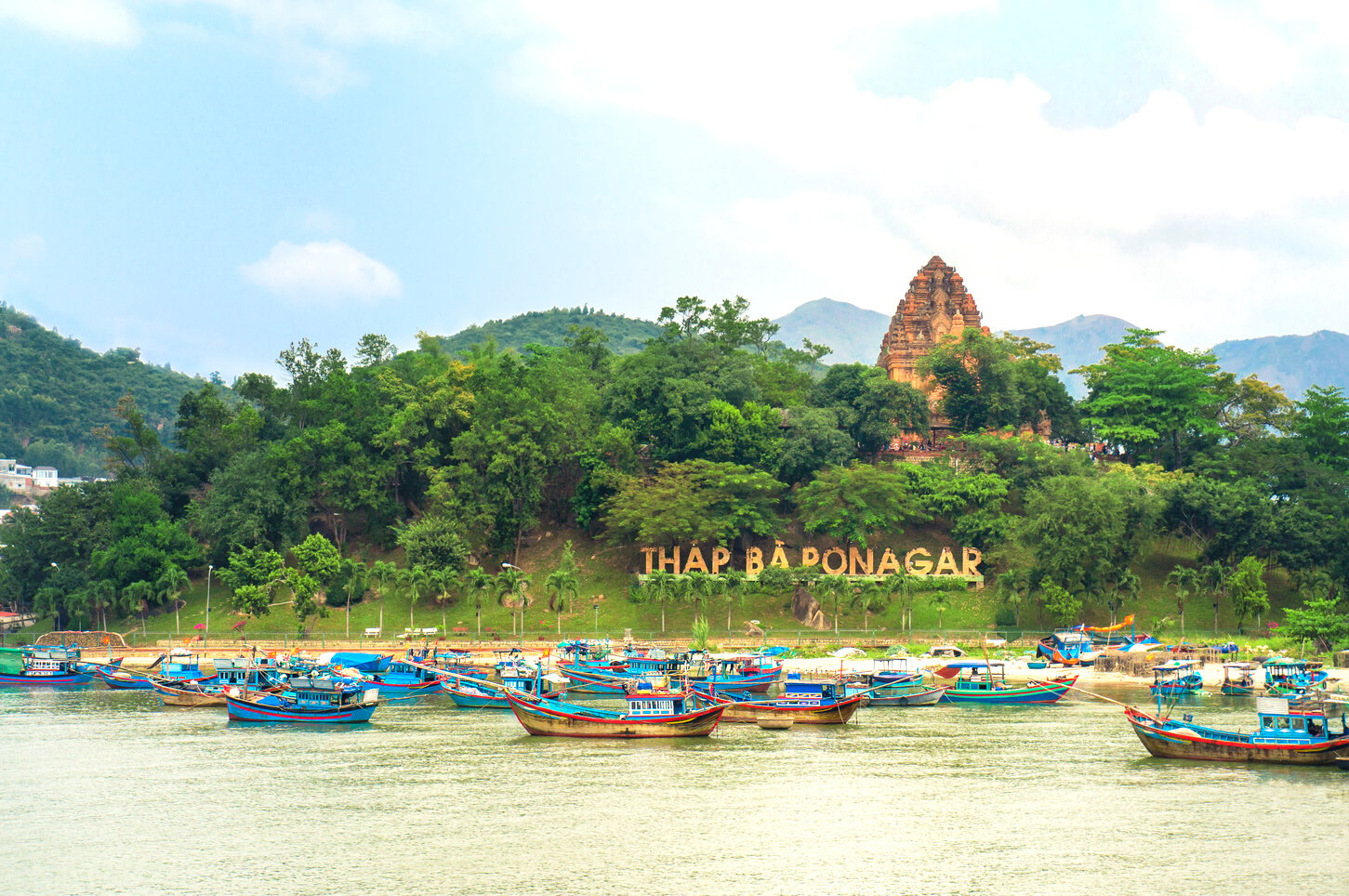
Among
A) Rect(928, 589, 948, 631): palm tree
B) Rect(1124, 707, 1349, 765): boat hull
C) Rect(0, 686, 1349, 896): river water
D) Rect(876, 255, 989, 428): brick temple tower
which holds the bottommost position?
Rect(0, 686, 1349, 896): river water

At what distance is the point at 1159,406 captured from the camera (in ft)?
361

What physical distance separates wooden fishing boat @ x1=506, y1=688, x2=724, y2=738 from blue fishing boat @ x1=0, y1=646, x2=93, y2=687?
33.8 m

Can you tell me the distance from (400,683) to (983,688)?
32.2 metres

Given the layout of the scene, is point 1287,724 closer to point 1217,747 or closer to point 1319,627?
point 1217,747

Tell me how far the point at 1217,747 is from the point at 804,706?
18505 millimetres

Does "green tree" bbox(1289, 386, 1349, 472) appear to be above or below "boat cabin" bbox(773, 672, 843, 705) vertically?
above

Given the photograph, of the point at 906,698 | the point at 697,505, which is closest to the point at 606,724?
the point at 906,698

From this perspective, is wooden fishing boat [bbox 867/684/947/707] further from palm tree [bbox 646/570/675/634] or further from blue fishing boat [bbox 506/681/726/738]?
palm tree [bbox 646/570/675/634]

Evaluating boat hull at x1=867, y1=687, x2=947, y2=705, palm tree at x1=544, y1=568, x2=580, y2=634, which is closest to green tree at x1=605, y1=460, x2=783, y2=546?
palm tree at x1=544, y1=568, x2=580, y2=634

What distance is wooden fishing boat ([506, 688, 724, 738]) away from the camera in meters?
59.1

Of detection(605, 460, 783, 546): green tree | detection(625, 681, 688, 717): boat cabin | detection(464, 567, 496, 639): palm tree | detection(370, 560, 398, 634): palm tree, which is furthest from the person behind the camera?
detection(605, 460, 783, 546): green tree

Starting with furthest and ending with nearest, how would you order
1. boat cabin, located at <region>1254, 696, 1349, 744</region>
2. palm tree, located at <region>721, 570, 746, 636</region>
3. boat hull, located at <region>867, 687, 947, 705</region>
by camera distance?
palm tree, located at <region>721, 570, 746, 636</region>, boat hull, located at <region>867, 687, 947, 705</region>, boat cabin, located at <region>1254, 696, 1349, 744</region>

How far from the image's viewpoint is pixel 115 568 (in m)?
99.8

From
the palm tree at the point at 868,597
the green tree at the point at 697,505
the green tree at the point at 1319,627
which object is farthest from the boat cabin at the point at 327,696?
the green tree at the point at 1319,627
